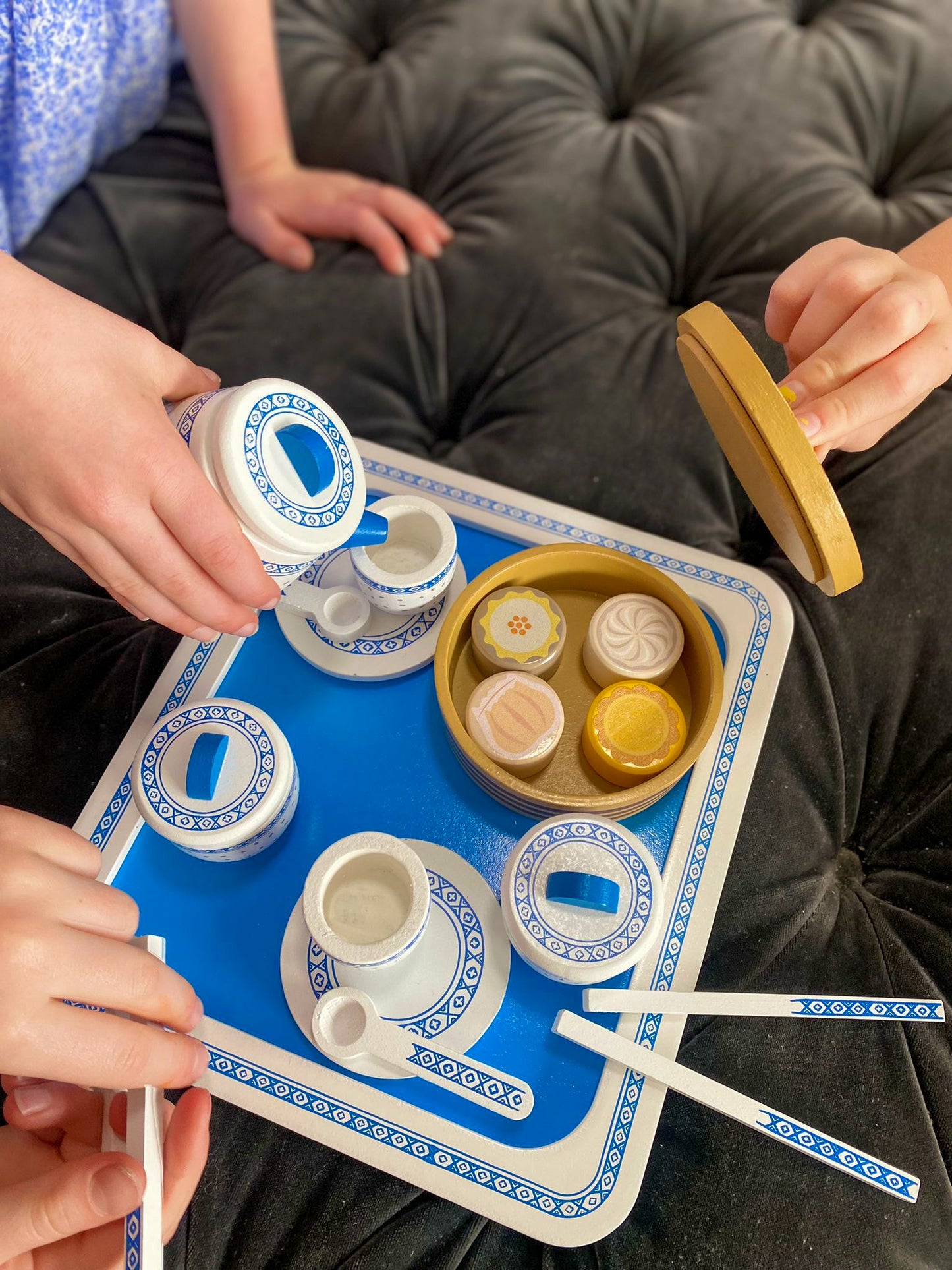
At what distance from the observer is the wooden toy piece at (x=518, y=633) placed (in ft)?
2.06

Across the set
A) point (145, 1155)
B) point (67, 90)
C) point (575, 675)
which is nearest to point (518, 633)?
point (575, 675)

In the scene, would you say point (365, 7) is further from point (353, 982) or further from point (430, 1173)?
point (430, 1173)

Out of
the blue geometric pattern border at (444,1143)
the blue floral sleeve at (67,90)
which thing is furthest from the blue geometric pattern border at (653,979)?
the blue floral sleeve at (67,90)

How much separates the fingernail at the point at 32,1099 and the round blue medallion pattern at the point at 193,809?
0.17m

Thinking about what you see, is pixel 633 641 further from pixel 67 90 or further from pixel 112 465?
pixel 67 90

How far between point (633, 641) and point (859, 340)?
25cm

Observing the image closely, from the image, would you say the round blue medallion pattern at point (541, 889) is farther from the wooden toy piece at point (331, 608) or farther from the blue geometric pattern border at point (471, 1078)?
the wooden toy piece at point (331, 608)

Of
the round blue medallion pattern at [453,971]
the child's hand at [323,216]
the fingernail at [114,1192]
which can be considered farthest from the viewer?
the child's hand at [323,216]

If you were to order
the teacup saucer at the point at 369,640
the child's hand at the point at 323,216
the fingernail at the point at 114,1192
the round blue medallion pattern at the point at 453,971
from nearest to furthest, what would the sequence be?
the fingernail at the point at 114,1192
the round blue medallion pattern at the point at 453,971
the teacup saucer at the point at 369,640
the child's hand at the point at 323,216

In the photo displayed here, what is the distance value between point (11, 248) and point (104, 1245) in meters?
0.81

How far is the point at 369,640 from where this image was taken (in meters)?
0.67

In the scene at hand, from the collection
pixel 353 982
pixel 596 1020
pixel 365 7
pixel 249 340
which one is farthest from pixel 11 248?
pixel 596 1020

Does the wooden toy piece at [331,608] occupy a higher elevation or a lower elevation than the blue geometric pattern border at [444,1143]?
higher

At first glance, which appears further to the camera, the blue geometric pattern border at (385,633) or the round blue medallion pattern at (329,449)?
the blue geometric pattern border at (385,633)
